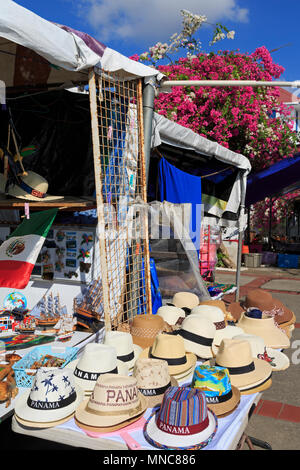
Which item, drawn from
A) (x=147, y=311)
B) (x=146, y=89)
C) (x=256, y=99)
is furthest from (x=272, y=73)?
(x=147, y=311)

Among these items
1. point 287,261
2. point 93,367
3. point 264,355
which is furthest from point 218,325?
point 287,261

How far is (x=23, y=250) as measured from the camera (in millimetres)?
4395

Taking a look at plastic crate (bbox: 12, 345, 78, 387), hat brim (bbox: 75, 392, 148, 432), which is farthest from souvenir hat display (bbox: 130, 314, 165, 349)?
hat brim (bbox: 75, 392, 148, 432)

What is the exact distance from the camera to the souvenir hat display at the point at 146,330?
13.1 ft

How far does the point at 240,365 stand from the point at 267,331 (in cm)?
135

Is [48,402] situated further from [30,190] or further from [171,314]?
[30,190]

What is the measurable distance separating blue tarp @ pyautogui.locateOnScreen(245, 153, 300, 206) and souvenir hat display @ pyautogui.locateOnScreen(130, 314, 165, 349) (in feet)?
34.4

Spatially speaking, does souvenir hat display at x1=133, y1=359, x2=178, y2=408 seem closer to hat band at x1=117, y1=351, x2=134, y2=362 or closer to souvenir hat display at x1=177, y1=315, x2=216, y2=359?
hat band at x1=117, y1=351, x2=134, y2=362

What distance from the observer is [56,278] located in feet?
16.7

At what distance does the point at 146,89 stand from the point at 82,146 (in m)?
1.26

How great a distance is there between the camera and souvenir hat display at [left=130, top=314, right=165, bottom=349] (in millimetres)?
4008

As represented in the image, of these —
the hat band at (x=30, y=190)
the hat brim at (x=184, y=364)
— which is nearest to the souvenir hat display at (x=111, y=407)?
the hat brim at (x=184, y=364)

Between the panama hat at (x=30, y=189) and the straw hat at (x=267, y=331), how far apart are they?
9.26 feet

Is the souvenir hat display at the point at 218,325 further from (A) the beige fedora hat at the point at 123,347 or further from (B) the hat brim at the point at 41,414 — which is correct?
(B) the hat brim at the point at 41,414
